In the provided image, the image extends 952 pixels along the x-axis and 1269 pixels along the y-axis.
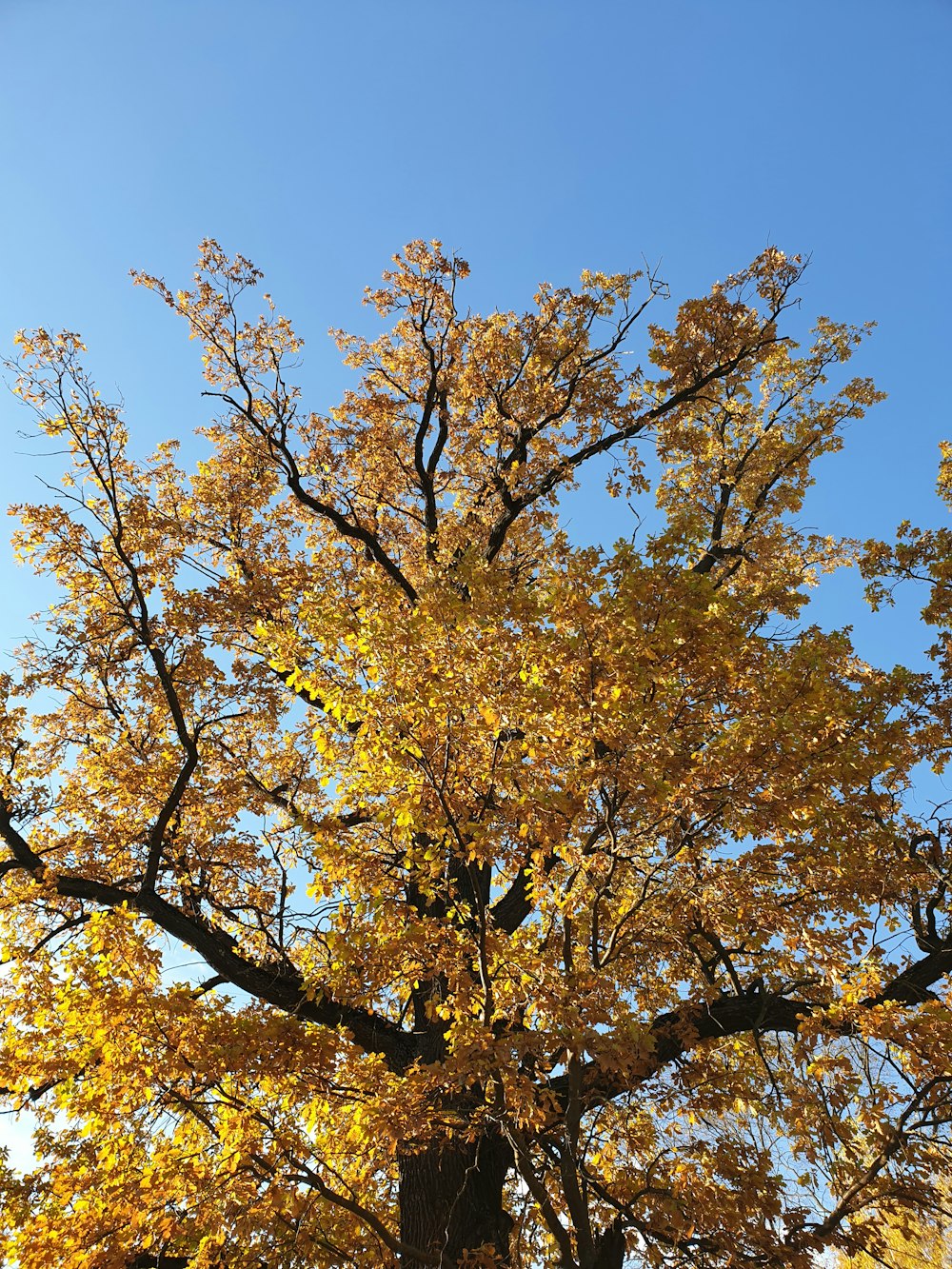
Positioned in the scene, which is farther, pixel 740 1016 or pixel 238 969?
pixel 238 969

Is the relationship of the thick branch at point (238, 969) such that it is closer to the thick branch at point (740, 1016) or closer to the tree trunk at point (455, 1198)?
the tree trunk at point (455, 1198)

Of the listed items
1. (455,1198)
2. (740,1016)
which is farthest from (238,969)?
(740,1016)

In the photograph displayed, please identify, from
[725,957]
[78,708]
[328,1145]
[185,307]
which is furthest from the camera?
[185,307]

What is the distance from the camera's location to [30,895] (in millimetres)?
6395

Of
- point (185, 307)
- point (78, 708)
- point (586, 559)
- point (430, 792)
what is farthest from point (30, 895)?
point (185, 307)

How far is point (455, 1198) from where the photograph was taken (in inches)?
225

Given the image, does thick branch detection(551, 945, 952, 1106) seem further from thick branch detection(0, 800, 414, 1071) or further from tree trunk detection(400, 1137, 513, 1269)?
thick branch detection(0, 800, 414, 1071)

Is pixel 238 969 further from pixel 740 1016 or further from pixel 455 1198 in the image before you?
pixel 740 1016

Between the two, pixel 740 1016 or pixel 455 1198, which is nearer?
pixel 455 1198

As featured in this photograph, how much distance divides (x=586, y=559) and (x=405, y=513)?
6786mm

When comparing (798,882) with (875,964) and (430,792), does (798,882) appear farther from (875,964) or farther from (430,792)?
(430,792)

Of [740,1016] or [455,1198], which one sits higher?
[740,1016]

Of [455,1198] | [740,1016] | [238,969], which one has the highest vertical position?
[238,969]

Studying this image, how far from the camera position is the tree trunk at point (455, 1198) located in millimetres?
5691
